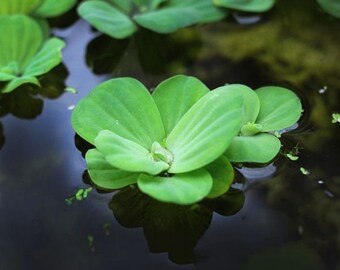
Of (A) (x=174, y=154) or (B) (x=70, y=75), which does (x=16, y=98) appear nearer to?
(B) (x=70, y=75)

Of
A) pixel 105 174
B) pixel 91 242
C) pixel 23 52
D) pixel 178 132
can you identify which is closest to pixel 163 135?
pixel 178 132

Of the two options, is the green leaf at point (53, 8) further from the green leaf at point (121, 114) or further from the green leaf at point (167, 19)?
the green leaf at point (121, 114)

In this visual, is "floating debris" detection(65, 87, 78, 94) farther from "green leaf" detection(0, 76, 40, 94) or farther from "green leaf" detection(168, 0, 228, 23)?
"green leaf" detection(168, 0, 228, 23)

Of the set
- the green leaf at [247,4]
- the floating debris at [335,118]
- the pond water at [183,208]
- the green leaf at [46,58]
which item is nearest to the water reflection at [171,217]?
the pond water at [183,208]

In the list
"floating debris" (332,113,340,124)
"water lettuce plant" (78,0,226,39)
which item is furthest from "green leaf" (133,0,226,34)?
"floating debris" (332,113,340,124)

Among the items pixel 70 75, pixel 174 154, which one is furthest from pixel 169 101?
pixel 70 75
